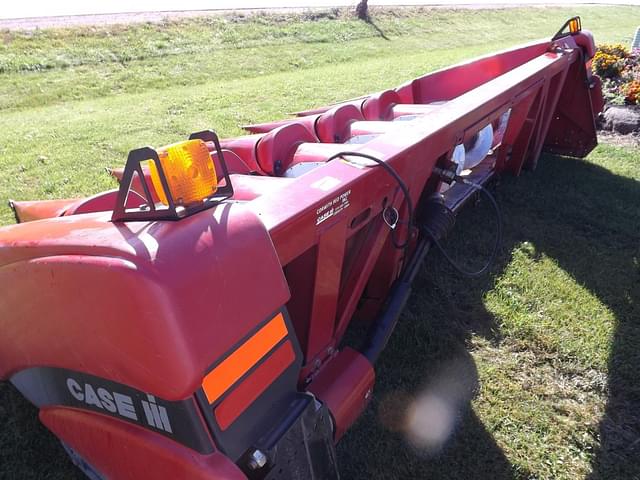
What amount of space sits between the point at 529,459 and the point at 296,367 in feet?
4.10

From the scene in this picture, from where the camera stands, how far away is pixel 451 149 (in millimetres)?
2582

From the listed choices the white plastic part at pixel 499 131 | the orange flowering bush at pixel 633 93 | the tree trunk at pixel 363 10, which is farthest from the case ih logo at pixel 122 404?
the tree trunk at pixel 363 10

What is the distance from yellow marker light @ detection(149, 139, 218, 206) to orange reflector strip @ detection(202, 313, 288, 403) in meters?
0.39

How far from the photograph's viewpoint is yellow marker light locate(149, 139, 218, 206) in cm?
132

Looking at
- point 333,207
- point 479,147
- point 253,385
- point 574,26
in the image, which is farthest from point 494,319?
point 574,26

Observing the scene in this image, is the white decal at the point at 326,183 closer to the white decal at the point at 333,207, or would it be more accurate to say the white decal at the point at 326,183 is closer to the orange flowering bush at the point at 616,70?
the white decal at the point at 333,207

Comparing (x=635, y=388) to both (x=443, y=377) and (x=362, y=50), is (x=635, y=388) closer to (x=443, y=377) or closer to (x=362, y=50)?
(x=443, y=377)

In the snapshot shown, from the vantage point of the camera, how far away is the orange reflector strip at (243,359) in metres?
1.31

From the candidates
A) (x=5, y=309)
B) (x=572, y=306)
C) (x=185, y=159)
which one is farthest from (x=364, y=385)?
(x=572, y=306)

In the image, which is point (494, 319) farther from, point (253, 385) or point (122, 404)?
point (122, 404)

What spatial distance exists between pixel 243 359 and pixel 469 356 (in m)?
1.70

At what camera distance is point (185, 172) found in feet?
4.42

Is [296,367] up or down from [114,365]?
down

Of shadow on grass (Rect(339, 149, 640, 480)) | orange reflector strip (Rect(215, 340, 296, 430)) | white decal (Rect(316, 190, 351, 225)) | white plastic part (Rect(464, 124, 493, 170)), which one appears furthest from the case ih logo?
white plastic part (Rect(464, 124, 493, 170))
